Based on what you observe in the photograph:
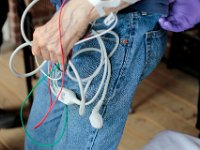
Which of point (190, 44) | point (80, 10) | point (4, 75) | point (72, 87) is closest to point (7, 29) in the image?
point (4, 75)

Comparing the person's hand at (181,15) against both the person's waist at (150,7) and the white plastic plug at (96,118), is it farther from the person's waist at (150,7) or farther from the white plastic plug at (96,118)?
the white plastic plug at (96,118)

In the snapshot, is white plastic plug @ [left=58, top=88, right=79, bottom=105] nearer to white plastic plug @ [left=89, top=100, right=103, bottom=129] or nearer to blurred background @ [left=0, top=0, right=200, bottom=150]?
white plastic plug @ [left=89, top=100, right=103, bottom=129]

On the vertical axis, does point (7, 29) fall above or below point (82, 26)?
below

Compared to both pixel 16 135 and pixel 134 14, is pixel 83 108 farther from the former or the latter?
pixel 16 135

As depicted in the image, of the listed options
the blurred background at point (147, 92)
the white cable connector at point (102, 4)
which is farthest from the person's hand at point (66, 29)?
the blurred background at point (147, 92)

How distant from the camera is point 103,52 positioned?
31.0 inches

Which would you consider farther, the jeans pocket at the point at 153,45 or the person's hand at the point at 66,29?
the jeans pocket at the point at 153,45

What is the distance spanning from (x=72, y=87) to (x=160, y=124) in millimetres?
1025

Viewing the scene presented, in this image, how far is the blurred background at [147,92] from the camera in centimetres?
168

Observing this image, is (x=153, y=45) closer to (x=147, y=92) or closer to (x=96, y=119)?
(x=96, y=119)

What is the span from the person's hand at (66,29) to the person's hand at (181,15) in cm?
20

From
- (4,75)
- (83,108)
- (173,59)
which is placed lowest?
(173,59)

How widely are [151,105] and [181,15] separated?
1172mm

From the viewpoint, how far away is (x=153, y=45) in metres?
0.83
